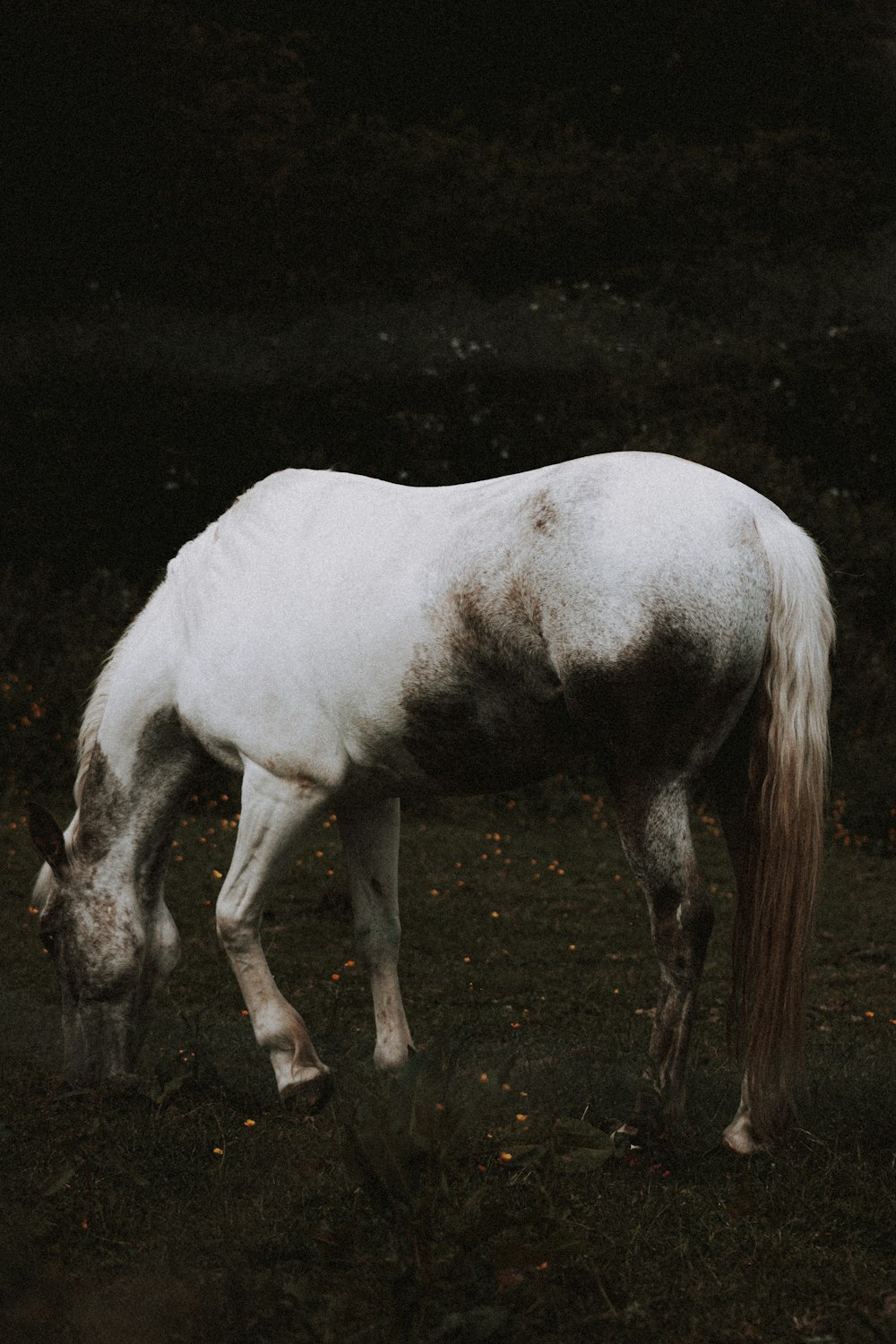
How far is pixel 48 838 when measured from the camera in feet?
14.8

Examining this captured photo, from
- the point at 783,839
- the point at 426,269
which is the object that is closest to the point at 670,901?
the point at 783,839

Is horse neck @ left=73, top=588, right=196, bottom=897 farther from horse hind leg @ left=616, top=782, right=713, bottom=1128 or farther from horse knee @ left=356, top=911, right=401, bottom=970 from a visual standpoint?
horse hind leg @ left=616, top=782, right=713, bottom=1128

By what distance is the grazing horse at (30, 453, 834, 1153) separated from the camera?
3568 mm

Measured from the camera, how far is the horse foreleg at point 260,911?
4.23m

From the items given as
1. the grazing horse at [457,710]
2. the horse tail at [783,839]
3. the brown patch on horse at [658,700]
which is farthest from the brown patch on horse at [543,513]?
the horse tail at [783,839]

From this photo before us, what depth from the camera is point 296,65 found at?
1307cm

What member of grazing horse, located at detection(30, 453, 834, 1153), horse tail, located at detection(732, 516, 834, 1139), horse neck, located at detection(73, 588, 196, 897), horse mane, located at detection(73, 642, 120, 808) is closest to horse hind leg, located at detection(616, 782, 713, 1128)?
grazing horse, located at detection(30, 453, 834, 1153)

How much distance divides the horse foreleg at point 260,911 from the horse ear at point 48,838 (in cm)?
58

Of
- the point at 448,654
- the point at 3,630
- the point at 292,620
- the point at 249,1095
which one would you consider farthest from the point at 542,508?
the point at 3,630

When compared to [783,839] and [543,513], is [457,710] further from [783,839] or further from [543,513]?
[783,839]

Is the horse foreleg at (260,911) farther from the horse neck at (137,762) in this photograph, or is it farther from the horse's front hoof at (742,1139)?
the horse's front hoof at (742,1139)

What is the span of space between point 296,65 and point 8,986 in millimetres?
9818

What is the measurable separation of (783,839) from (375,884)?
5.18ft

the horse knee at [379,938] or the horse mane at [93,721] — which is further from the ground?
the horse mane at [93,721]
